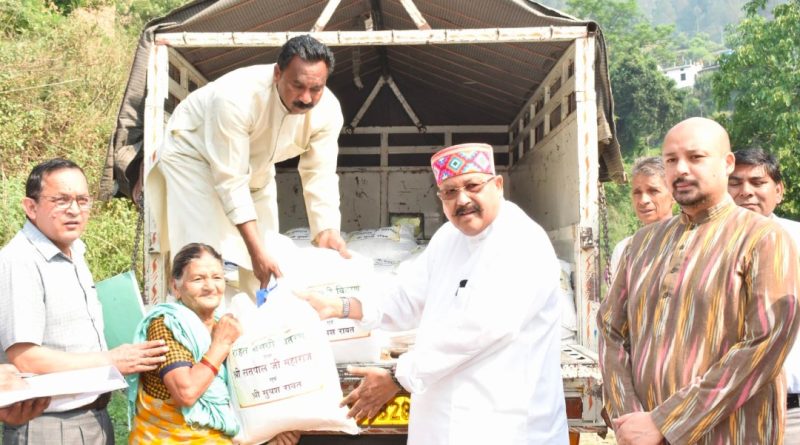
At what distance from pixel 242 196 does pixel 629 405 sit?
178 cm

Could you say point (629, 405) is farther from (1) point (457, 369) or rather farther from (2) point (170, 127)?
(2) point (170, 127)

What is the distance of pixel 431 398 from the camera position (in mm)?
2549

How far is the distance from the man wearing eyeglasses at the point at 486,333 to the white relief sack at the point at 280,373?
0.16m

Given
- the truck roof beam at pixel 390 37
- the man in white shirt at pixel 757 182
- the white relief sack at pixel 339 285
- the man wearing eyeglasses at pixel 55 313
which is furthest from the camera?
the truck roof beam at pixel 390 37

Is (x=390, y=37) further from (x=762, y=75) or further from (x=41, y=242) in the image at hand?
(x=762, y=75)

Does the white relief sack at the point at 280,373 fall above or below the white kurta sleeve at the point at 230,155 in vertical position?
below

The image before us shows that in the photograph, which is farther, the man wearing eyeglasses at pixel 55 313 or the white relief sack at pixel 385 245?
the white relief sack at pixel 385 245

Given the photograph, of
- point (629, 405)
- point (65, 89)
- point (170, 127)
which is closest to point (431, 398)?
point (629, 405)

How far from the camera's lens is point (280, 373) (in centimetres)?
265

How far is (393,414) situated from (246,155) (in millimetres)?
1202

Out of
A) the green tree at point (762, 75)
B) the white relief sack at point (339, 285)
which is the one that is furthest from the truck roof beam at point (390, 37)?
the green tree at point (762, 75)

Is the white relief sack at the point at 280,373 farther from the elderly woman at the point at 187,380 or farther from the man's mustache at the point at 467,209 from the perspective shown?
the man's mustache at the point at 467,209

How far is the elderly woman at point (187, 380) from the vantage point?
8.23ft

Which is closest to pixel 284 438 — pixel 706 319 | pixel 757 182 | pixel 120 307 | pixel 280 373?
pixel 280 373
